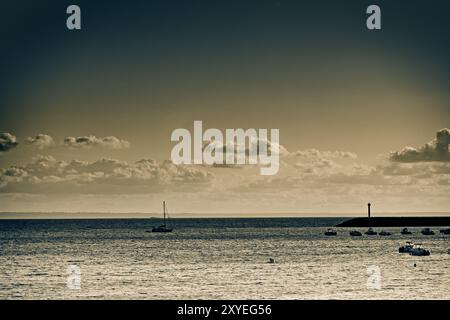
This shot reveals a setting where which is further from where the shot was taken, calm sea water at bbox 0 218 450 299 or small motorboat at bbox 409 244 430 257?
small motorboat at bbox 409 244 430 257

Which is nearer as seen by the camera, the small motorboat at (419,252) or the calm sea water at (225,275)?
the calm sea water at (225,275)

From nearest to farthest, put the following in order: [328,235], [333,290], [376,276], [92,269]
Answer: [333,290] < [376,276] < [92,269] < [328,235]

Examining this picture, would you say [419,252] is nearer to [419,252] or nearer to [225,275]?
[419,252]

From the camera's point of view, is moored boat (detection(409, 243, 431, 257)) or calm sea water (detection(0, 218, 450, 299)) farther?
moored boat (detection(409, 243, 431, 257))

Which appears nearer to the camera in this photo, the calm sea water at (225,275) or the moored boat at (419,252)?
the calm sea water at (225,275)

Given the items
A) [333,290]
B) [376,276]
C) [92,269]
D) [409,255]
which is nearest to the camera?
[333,290]

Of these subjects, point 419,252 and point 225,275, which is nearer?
point 225,275

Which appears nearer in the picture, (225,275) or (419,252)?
(225,275)

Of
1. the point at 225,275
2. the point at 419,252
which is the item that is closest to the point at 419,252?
the point at 419,252
